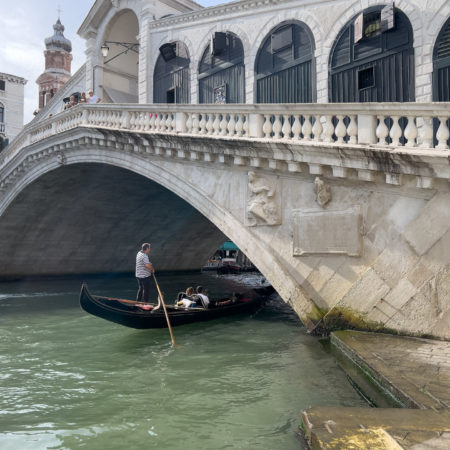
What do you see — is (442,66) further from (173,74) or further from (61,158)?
(61,158)

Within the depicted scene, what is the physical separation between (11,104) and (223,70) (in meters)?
24.5

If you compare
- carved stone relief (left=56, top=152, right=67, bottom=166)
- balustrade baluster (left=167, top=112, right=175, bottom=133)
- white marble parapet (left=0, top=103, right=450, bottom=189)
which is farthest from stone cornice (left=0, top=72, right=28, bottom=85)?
balustrade baluster (left=167, top=112, right=175, bottom=133)

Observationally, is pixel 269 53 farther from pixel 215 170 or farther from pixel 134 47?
pixel 134 47


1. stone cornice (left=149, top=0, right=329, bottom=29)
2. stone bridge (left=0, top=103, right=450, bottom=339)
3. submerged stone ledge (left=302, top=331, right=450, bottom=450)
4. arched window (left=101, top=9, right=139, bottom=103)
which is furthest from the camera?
arched window (left=101, top=9, right=139, bottom=103)

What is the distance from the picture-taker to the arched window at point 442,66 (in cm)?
742

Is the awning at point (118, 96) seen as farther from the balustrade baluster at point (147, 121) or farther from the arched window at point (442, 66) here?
the arched window at point (442, 66)

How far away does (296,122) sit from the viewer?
22.6 ft

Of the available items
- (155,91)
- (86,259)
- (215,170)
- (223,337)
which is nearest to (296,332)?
(223,337)

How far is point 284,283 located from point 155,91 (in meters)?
8.86

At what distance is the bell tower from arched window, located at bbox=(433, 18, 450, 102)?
33103 millimetres

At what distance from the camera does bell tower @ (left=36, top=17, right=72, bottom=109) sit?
35281 mm

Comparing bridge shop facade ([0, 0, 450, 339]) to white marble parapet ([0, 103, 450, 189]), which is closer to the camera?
white marble parapet ([0, 103, 450, 189])

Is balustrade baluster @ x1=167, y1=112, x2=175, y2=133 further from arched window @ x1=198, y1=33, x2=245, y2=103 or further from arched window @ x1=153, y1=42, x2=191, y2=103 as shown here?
arched window @ x1=153, y1=42, x2=191, y2=103

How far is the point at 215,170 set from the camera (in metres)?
8.35
